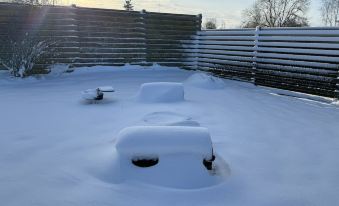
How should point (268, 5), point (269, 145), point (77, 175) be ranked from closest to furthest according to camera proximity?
→ point (77, 175) < point (269, 145) < point (268, 5)

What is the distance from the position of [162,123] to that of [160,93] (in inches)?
70.7

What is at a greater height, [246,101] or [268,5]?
[268,5]

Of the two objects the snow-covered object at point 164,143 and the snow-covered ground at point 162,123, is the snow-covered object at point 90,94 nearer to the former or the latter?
the snow-covered ground at point 162,123

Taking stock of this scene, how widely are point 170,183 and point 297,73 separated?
20.2 feet

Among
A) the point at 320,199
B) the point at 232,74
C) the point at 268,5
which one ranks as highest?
the point at 268,5

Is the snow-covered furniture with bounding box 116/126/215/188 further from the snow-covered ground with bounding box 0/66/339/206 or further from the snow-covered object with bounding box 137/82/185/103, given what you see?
the snow-covered object with bounding box 137/82/185/103

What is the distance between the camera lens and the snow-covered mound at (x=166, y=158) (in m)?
2.77

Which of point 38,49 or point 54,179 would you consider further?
Result: point 38,49

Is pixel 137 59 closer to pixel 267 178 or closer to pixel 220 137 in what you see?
pixel 220 137

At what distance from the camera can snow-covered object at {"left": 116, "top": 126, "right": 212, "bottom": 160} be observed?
9.19 feet

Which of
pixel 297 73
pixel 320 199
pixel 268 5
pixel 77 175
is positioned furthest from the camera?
pixel 268 5

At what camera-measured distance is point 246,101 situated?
663 cm

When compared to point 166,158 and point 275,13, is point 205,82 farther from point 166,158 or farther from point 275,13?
point 275,13

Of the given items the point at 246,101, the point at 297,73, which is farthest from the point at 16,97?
the point at 297,73
